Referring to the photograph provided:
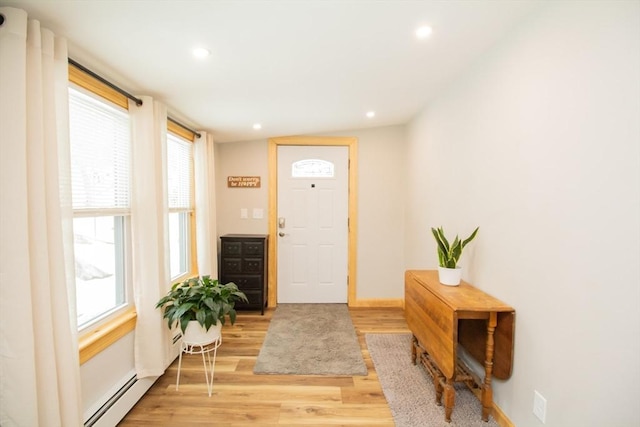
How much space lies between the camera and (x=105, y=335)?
1601 millimetres

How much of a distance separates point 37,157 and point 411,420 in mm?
2337

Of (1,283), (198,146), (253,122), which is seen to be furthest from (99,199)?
(253,122)

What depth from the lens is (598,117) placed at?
3.49 ft

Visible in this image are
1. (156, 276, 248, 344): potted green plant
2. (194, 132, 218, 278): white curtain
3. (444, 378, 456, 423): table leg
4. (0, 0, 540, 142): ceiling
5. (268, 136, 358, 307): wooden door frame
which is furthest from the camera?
(268, 136, 358, 307): wooden door frame

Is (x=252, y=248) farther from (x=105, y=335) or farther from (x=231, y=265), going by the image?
(x=105, y=335)

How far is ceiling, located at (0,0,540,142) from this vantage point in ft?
3.90

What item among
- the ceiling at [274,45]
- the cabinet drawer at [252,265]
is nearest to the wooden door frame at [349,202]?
the cabinet drawer at [252,265]

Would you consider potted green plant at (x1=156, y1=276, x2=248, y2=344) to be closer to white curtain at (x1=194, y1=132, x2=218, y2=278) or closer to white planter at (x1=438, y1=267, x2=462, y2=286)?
white curtain at (x1=194, y1=132, x2=218, y2=278)

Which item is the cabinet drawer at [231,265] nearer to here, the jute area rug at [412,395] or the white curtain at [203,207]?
the white curtain at [203,207]

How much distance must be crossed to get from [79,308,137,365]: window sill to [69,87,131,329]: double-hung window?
65mm

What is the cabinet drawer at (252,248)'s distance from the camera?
3.24 metres

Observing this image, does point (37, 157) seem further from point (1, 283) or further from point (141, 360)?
point (141, 360)

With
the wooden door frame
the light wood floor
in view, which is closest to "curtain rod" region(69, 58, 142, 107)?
the wooden door frame

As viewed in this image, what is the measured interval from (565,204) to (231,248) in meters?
2.99
